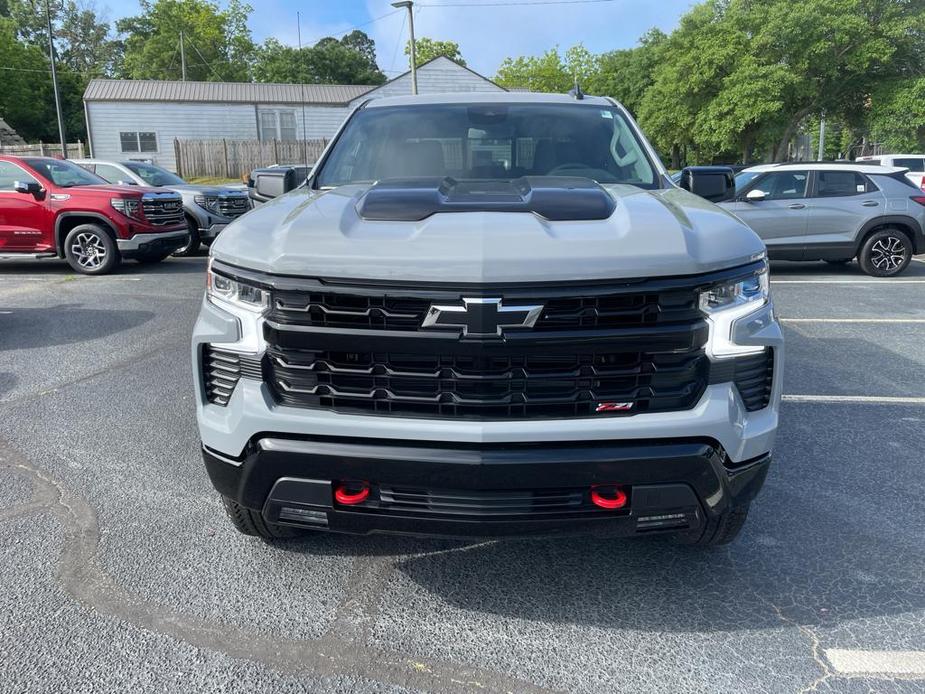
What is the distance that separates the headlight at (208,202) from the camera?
40.8ft

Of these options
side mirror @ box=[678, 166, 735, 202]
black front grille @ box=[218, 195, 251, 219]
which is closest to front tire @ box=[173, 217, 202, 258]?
black front grille @ box=[218, 195, 251, 219]

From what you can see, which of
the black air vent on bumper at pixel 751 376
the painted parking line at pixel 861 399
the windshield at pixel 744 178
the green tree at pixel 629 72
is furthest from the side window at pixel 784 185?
the green tree at pixel 629 72

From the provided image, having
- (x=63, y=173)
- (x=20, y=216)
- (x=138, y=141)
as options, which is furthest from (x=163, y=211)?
(x=138, y=141)

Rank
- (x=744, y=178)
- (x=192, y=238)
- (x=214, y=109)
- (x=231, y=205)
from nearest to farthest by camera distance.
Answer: (x=744, y=178) < (x=192, y=238) < (x=231, y=205) < (x=214, y=109)

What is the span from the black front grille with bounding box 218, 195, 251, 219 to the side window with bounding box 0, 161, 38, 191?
2.96 m

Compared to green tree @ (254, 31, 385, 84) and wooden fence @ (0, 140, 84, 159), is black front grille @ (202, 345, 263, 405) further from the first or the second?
green tree @ (254, 31, 385, 84)

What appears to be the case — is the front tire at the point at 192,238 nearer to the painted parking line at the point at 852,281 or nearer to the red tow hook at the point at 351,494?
the painted parking line at the point at 852,281

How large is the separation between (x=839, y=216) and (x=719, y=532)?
9737mm

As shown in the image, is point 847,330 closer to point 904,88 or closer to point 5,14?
point 904,88

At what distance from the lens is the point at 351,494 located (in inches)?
95.5

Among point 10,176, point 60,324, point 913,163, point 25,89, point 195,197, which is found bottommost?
point 60,324

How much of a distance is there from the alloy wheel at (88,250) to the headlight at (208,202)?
6.96ft

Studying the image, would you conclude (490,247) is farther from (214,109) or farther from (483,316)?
(214,109)

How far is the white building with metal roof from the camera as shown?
37.1 metres
